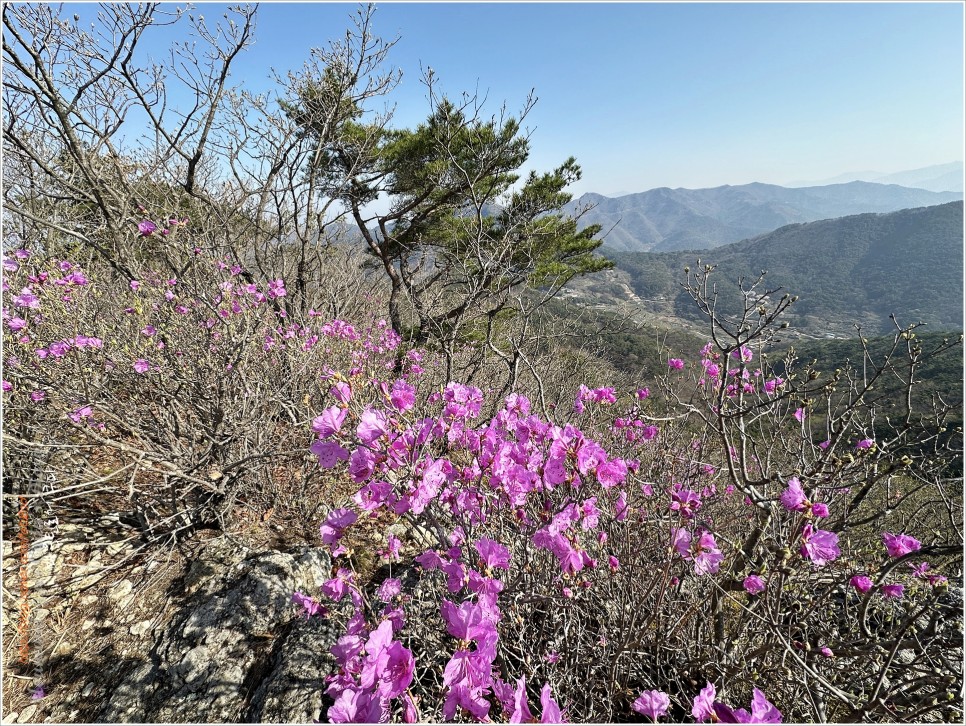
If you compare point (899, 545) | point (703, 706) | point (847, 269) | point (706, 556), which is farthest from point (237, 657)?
point (847, 269)

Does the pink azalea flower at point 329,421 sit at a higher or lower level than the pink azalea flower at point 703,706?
higher

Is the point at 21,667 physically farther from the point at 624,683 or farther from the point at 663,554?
the point at 663,554

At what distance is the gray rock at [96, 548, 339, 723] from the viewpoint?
6.35 feet

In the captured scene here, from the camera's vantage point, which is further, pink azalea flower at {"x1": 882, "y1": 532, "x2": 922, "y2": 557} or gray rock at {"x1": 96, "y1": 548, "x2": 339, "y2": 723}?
gray rock at {"x1": 96, "y1": 548, "x2": 339, "y2": 723}

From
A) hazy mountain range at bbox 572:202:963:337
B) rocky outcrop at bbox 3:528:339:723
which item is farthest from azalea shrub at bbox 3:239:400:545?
hazy mountain range at bbox 572:202:963:337

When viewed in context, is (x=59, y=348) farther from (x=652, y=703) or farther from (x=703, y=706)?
(x=703, y=706)

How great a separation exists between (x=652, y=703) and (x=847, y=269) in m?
92.6

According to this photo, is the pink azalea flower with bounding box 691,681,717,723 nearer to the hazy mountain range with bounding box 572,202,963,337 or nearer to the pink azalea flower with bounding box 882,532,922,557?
the pink azalea flower with bounding box 882,532,922,557

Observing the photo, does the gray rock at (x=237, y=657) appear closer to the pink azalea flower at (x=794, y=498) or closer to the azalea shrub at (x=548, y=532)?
the azalea shrub at (x=548, y=532)

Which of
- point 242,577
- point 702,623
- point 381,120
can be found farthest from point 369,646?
point 381,120

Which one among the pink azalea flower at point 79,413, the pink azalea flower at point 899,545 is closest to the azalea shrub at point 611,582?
the pink azalea flower at point 899,545

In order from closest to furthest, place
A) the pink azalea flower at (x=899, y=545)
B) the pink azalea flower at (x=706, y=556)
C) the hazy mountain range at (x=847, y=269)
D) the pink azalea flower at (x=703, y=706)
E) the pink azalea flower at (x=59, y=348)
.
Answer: the pink azalea flower at (x=703, y=706) → the pink azalea flower at (x=899, y=545) → the pink azalea flower at (x=706, y=556) → the pink azalea flower at (x=59, y=348) → the hazy mountain range at (x=847, y=269)

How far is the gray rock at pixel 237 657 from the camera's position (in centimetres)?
194

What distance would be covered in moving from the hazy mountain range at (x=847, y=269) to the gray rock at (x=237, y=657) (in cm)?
4022
